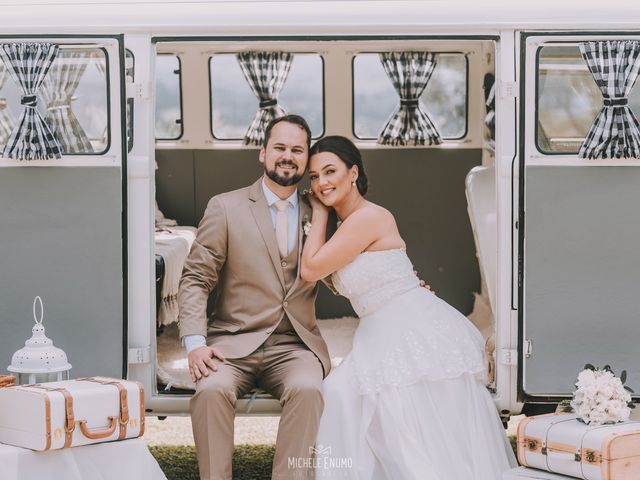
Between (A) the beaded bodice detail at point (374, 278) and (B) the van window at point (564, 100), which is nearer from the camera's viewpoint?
(A) the beaded bodice detail at point (374, 278)

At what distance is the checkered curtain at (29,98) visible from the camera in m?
4.50

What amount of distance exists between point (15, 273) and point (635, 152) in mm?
3004

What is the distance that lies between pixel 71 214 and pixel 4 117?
585 mm

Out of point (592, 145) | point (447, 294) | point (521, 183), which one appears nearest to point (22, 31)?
point (521, 183)

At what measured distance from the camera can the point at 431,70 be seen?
→ 688 cm

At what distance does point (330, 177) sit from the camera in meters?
4.52

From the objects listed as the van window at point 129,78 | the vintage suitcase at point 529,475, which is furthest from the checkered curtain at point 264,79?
the vintage suitcase at point 529,475

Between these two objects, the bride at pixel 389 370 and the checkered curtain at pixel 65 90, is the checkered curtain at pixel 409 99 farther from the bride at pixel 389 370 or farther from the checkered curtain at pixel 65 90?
the checkered curtain at pixel 65 90

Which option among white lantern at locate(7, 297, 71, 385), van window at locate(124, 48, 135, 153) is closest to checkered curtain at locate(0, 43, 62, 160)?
van window at locate(124, 48, 135, 153)

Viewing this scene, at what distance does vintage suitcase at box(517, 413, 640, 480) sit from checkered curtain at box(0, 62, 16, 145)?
2.78m

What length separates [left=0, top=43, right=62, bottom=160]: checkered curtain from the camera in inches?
177

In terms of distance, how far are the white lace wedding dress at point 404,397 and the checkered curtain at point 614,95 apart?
42.7 inches

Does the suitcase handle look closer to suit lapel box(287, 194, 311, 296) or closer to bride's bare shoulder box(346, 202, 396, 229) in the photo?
suit lapel box(287, 194, 311, 296)

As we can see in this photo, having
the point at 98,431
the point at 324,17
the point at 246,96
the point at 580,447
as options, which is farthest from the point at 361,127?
the point at 98,431
